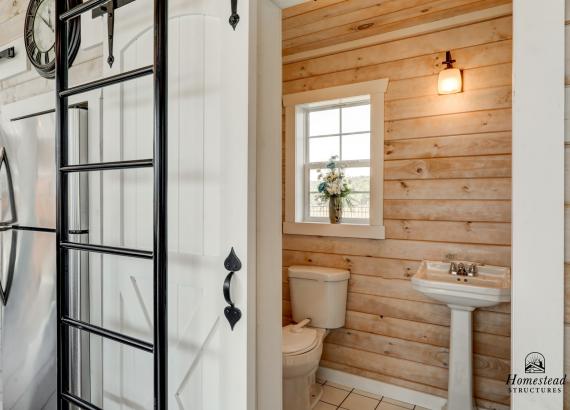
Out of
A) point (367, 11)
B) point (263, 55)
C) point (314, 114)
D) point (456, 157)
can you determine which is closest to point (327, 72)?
point (314, 114)

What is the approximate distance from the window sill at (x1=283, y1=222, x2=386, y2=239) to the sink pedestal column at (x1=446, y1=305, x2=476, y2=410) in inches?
28.8

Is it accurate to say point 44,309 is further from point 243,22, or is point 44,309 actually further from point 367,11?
point 367,11

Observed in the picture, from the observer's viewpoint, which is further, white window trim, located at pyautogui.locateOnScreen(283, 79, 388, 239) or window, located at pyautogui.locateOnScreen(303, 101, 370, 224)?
window, located at pyautogui.locateOnScreen(303, 101, 370, 224)

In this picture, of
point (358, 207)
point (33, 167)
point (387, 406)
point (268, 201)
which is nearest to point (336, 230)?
point (358, 207)

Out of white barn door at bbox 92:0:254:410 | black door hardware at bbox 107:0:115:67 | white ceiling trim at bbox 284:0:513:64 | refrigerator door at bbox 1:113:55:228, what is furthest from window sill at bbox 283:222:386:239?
black door hardware at bbox 107:0:115:67

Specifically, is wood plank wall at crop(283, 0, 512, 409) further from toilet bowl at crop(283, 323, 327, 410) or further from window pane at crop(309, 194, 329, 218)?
toilet bowl at crop(283, 323, 327, 410)

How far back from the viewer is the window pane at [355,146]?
2.83 m

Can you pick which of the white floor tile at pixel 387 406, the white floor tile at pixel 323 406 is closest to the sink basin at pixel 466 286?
the white floor tile at pixel 387 406

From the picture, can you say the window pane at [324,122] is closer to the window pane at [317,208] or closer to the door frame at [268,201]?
the window pane at [317,208]

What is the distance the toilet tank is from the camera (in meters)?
2.65

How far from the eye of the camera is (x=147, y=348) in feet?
3.65

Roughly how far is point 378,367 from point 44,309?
2204mm

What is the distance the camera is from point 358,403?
8.35 ft

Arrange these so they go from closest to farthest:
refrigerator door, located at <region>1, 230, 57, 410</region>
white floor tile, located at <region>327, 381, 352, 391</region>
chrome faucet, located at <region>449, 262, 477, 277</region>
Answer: refrigerator door, located at <region>1, 230, 57, 410</region> → chrome faucet, located at <region>449, 262, 477, 277</region> → white floor tile, located at <region>327, 381, 352, 391</region>
